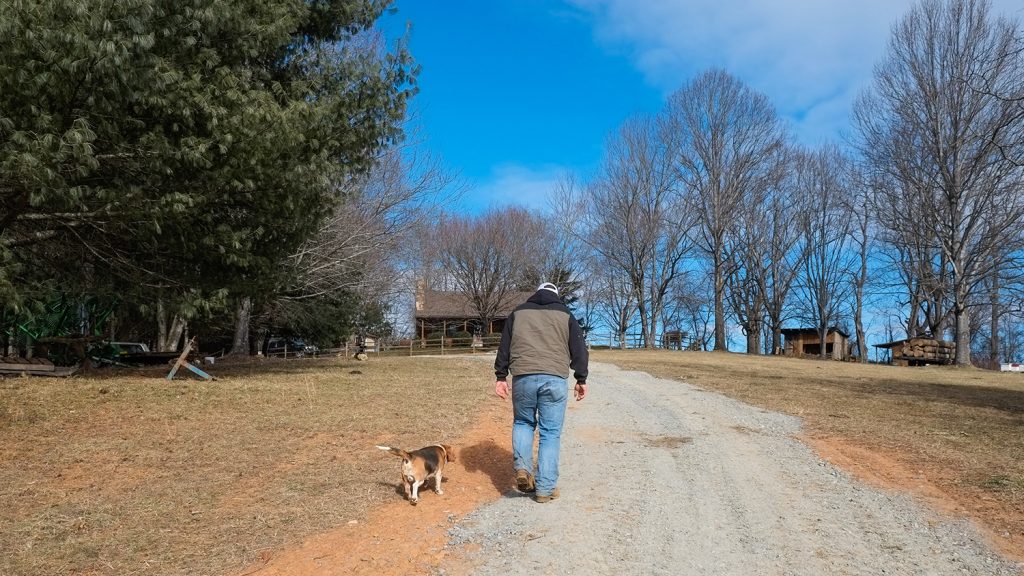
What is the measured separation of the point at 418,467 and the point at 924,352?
3603 centimetres

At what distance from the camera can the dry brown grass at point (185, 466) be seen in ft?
14.8

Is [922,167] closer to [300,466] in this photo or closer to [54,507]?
[300,466]

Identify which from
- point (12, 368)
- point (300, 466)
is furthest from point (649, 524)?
point (12, 368)

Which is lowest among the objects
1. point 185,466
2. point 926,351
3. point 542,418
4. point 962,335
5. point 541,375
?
point 185,466

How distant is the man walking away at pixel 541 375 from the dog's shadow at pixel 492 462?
1.84 feet

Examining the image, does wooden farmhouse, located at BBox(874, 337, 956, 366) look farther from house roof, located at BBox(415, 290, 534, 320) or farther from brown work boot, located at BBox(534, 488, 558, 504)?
brown work boot, located at BBox(534, 488, 558, 504)

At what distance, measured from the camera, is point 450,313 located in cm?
5075

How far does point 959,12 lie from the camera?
28.5 meters

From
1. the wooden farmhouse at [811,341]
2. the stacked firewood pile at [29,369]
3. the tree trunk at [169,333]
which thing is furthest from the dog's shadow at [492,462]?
the wooden farmhouse at [811,341]

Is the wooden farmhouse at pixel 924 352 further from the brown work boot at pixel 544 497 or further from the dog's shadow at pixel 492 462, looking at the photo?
the brown work boot at pixel 544 497

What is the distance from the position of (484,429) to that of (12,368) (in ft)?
32.3

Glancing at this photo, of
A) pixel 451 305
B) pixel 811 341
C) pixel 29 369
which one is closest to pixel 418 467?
pixel 29 369

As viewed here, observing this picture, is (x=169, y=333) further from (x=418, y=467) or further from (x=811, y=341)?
(x=811, y=341)

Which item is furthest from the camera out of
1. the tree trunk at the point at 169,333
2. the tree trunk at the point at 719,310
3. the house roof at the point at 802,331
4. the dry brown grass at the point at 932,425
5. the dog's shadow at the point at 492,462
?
the house roof at the point at 802,331
